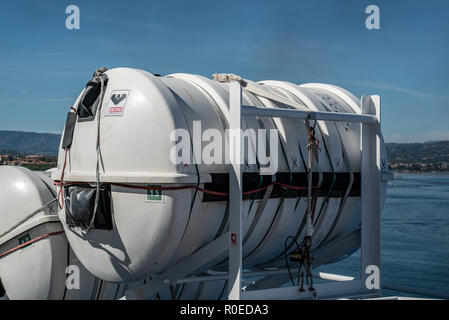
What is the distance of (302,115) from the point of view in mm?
6242

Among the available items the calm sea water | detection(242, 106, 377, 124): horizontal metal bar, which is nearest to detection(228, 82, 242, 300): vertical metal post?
detection(242, 106, 377, 124): horizontal metal bar

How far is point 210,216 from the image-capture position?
19.0ft

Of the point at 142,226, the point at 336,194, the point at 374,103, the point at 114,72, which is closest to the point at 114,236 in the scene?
the point at 142,226

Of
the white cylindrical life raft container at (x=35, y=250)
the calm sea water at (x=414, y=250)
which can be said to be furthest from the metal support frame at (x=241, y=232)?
the calm sea water at (x=414, y=250)

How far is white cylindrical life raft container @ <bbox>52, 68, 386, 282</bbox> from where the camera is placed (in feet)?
17.8

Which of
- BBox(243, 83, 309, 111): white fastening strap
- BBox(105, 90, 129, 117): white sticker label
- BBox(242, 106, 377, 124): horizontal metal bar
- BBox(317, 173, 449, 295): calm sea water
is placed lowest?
BBox(317, 173, 449, 295): calm sea water

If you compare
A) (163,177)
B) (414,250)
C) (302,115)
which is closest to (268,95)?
(302,115)

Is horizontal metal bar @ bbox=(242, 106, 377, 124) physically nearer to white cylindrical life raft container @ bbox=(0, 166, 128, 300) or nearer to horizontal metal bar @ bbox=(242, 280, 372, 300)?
horizontal metal bar @ bbox=(242, 280, 372, 300)

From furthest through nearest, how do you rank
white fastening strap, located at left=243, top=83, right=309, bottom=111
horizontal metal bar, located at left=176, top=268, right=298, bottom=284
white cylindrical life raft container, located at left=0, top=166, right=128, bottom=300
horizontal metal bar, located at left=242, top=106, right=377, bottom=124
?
1. white cylindrical life raft container, located at left=0, top=166, right=128, bottom=300
2. white fastening strap, located at left=243, top=83, right=309, bottom=111
3. horizontal metal bar, located at left=176, top=268, right=298, bottom=284
4. horizontal metal bar, located at left=242, top=106, right=377, bottom=124

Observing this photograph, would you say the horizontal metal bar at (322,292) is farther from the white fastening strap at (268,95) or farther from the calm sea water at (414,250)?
the calm sea water at (414,250)

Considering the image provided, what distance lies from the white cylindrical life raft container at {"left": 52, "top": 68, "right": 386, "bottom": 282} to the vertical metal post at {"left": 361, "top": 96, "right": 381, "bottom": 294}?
1.25 feet

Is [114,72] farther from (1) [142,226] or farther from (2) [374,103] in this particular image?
(2) [374,103]

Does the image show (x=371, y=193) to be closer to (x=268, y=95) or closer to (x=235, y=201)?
(x=268, y=95)

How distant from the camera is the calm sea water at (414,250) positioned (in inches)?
957
